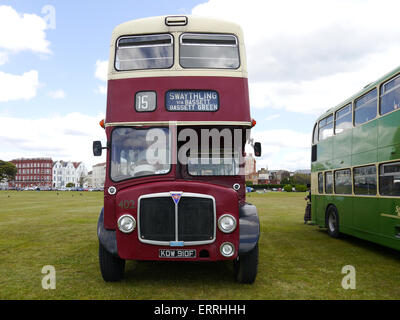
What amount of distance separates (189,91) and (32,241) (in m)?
7.71

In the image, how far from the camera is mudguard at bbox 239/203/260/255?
6012mm

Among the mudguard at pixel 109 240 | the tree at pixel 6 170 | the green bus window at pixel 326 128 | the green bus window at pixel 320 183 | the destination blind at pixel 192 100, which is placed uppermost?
the tree at pixel 6 170

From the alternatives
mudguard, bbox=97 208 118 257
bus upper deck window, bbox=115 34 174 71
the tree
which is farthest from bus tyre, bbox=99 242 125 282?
the tree

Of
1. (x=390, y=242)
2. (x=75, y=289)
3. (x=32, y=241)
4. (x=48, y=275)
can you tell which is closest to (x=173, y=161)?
(x=75, y=289)

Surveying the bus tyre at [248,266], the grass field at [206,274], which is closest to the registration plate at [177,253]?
the grass field at [206,274]

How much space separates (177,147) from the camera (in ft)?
21.5

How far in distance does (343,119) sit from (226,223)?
24.7ft

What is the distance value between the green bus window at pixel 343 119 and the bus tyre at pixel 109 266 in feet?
26.3

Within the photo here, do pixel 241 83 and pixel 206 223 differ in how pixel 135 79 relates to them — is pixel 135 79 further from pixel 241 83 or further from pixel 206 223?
pixel 206 223

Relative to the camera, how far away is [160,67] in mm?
7027

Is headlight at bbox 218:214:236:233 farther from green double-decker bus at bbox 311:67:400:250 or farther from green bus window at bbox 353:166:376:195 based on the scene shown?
green bus window at bbox 353:166:376:195

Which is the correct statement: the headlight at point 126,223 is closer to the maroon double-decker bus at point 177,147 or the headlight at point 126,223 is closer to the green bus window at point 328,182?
the maroon double-decker bus at point 177,147

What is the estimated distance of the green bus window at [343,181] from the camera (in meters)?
11.4

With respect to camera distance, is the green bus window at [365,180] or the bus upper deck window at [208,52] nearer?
the bus upper deck window at [208,52]
